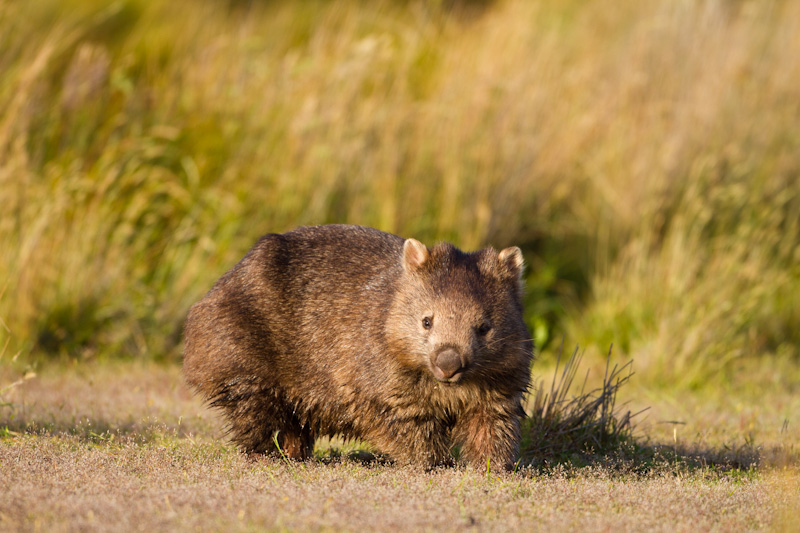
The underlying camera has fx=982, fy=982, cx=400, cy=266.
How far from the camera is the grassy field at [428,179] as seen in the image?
26.3ft

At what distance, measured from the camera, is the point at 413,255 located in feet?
17.7

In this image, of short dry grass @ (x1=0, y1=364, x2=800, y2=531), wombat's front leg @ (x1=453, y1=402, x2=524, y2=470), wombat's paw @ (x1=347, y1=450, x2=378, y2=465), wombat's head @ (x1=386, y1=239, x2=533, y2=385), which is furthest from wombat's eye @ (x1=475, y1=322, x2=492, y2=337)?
wombat's paw @ (x1=347, y1=450, x2=378, y2=465)

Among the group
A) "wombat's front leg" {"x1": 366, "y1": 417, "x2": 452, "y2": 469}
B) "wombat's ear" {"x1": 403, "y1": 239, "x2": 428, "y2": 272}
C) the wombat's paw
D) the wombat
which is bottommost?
the wombat's paw

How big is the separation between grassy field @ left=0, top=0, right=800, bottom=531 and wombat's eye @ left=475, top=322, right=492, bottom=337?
1.48m

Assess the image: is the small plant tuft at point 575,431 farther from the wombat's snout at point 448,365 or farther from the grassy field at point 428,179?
the wombat's snout at point 448,365

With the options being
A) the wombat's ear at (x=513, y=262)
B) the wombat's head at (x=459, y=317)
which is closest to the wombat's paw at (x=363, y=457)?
the wombat's head at (x=459, y=317)

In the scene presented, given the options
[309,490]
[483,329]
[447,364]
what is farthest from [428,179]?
[309,490]

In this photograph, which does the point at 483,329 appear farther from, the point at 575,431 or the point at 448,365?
the point at 575,431

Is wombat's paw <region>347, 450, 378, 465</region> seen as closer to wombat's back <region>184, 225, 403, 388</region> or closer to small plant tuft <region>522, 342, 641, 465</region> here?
wombat's back <region>184, 225, 403, 388</region>

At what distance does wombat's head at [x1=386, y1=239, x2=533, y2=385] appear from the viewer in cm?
493

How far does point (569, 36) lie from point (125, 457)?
26.4 ft

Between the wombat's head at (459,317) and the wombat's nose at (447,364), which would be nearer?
the wombat's nose at (447,364)

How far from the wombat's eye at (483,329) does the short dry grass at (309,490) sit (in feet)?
2.35

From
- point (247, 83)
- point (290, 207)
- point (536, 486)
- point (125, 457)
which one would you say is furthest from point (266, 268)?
point (247, 83)
